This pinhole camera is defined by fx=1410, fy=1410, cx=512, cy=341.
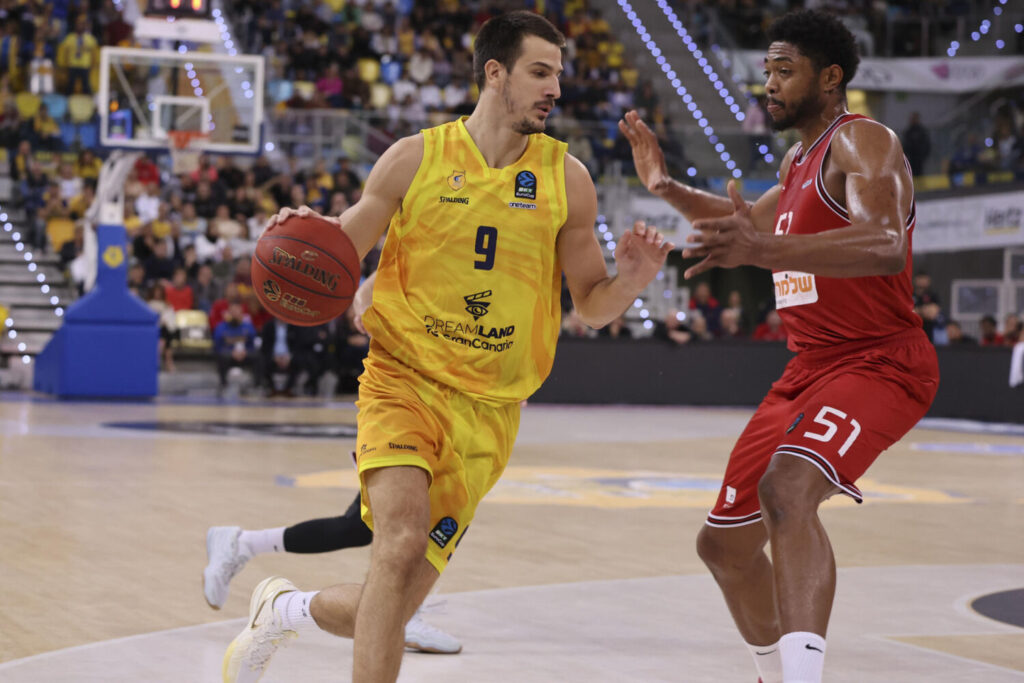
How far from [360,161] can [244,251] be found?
2.33 metres

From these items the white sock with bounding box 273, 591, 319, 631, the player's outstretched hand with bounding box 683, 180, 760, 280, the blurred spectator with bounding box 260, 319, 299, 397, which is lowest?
the blurred spectator with bounding box 260, 319, 299, 397

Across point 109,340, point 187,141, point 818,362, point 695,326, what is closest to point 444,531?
point 818,362

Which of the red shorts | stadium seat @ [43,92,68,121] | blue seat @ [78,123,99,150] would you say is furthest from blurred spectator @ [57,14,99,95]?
the red shorts

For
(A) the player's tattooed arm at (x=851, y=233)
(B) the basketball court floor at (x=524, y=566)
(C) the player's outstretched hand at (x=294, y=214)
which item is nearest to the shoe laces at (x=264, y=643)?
(B) the basketball court floor at (x=524, y=566)

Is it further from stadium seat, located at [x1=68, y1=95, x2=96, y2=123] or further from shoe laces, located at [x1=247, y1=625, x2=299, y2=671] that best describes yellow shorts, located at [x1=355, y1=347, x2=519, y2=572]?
stadium seat, located at [x1=68, y1=95, x2=96, y2=123]

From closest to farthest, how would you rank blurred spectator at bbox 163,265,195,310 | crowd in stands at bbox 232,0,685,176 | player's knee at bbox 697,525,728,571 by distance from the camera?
player's knee at bbox 697,525,728,571, blurred spectator at bbox 163,265,195,310, crowd in stands at bbox 232,0,685,176

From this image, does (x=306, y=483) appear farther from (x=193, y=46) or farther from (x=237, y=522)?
(x=193, y=46)

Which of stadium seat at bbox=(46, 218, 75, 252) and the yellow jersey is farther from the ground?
the yellow jersey

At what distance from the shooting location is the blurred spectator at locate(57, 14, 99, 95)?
21.4 m

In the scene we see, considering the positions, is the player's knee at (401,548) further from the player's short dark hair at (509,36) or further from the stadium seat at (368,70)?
the stadium seat at (368,70)

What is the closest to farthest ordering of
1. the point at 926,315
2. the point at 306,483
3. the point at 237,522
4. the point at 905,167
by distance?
the point at 905,167, the point at 237,522, the point at 306,483, the point at 926,315

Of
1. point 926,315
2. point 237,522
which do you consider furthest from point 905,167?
point 926,315

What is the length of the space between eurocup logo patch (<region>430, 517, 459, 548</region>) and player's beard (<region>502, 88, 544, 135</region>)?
3.73 ft

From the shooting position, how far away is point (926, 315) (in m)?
19.5
